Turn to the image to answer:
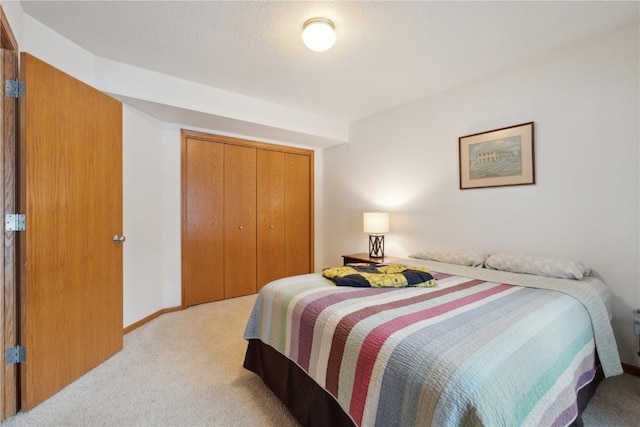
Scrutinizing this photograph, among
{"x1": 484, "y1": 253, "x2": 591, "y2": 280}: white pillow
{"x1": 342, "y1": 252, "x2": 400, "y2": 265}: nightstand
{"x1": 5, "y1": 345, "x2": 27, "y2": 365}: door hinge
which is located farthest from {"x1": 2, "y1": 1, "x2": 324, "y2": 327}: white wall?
{"x1": 484, "y1": 253, "x2": 591, "y2": 280}: white pillow

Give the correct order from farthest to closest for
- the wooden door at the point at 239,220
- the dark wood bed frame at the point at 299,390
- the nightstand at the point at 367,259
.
Result: the wooden door at the point at 239,220, the nightstand at the point at 367,259, the dark wood bed frame at the point at 299,390

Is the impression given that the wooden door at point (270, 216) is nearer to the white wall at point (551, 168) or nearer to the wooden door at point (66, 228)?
the white wall at point (551, 168)

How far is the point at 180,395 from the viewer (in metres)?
1.70

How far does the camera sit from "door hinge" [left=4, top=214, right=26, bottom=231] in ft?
5.00

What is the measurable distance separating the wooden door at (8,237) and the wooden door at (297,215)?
9.05 ft

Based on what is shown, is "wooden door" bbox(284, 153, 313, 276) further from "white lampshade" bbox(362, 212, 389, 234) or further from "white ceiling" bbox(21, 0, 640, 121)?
"white ceiling" bbox(21, 0, 640, 121)

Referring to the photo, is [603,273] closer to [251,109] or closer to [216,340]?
[216,340]

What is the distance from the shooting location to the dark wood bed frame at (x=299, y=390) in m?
1.24

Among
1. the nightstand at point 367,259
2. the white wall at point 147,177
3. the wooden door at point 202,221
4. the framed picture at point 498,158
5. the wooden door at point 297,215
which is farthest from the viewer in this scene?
the wooden door at point 297,215

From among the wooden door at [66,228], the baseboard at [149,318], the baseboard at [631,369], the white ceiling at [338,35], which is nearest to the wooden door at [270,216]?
the baseboard at [149,318]

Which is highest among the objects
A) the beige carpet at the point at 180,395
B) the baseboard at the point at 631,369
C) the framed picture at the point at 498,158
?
the framed picture at the point at 498,158

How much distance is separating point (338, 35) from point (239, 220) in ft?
7.90

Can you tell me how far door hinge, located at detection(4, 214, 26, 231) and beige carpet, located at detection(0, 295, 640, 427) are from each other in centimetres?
102

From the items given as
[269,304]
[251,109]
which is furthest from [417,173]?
[269,304]
